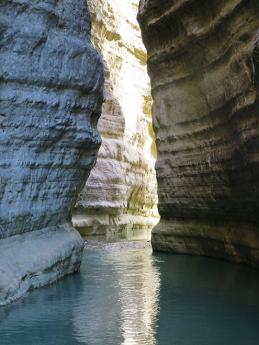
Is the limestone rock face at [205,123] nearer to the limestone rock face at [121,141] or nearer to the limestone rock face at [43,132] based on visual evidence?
the limestone rock face at [43,132]

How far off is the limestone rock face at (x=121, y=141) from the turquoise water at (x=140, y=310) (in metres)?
8.99

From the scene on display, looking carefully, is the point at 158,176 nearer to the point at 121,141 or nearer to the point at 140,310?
the point at 140,310

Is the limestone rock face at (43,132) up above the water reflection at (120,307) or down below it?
above

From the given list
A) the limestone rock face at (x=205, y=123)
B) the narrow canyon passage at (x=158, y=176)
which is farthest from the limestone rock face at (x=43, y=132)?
the limestone rock face at (x=205, y=123)

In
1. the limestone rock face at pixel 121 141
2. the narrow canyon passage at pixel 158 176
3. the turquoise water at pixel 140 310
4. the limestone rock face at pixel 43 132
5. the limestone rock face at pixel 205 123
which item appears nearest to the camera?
the turquoise water at pixel 140 310

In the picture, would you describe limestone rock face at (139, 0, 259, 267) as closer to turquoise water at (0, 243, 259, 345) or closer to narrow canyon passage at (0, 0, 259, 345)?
narrow canyon passage at (0, 0, 259, 345)

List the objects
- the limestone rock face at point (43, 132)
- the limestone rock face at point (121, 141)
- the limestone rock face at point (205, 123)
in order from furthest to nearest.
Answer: the limestone rock face at point (121, 141) → the limestone rock face at point (205, 123) → the limestone rock face at point (43, 132)

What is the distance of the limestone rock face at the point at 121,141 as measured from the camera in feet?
57.4

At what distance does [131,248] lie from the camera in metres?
12.5

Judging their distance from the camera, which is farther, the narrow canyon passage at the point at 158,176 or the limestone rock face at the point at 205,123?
the limestone rock face at the point at 205,123

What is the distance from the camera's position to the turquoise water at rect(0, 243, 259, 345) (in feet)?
14.0

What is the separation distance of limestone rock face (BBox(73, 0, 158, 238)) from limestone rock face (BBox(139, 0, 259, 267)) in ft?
19.1


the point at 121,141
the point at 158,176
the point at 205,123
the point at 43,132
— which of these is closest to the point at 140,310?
the point at 43,132

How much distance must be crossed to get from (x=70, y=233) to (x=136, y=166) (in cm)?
1320
